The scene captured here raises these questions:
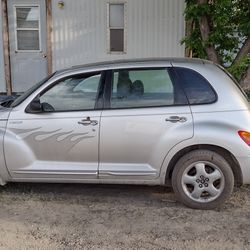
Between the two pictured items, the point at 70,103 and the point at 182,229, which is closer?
the point at 182,229

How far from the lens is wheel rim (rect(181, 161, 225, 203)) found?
4500 mm

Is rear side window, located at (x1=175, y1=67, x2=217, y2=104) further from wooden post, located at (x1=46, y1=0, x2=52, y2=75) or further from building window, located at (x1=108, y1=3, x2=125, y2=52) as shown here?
wooden post, located at (x1=46, y1=0, x2=52, y2=75)

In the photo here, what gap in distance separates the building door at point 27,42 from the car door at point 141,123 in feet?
22.3

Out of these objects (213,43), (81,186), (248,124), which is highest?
(213,43)

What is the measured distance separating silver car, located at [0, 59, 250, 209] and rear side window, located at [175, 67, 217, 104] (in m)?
0.01

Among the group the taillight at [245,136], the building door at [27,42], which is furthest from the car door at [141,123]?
the building door at [27,42]

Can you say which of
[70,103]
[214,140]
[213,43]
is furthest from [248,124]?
[213,43]

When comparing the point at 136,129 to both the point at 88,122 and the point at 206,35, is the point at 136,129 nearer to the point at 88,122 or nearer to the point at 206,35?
the point at 88,122

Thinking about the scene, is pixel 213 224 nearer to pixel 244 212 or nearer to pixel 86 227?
pixel 244 212

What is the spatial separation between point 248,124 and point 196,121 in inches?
21.1

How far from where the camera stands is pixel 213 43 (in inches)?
314

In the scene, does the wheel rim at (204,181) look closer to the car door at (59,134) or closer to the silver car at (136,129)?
the silver car at (136,129)

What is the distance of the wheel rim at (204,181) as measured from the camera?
450 centimetres

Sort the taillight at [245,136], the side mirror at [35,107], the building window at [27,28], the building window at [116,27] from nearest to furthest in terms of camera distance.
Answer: the taillight at [245,136] → the side mirror at [35,107] → the building window at [116,27] → the building window at [27,28]
